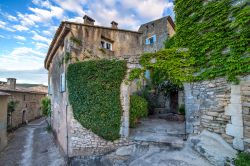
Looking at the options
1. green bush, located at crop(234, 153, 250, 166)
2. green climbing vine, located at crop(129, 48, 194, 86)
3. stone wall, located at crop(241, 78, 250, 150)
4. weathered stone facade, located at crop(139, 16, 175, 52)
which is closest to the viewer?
green bush, located at crop(234, 153, 250, 166)

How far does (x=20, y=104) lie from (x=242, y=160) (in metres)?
21.7

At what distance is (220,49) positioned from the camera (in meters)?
5.29

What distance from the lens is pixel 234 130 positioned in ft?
15.3

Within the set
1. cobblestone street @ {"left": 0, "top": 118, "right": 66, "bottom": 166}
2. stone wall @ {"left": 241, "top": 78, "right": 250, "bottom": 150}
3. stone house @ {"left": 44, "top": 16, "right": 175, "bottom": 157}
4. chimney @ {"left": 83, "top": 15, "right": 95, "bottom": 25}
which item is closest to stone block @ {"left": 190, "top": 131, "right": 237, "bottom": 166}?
stone wall @ {"left": 241, "top": 78, "right": 250, "bottom": 150}

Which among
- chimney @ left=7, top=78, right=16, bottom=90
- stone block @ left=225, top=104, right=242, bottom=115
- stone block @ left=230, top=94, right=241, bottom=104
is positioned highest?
chimney @ left=7, top=78, right=16, bottom=90

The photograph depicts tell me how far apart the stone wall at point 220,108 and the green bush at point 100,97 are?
9.59 ft

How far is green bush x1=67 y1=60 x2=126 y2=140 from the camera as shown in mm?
6461

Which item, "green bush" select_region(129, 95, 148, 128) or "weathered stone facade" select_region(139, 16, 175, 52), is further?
"weathered stone facade" select_region(139, 16, 175, 52)

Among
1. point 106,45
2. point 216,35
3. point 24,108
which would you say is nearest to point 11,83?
point 24,108

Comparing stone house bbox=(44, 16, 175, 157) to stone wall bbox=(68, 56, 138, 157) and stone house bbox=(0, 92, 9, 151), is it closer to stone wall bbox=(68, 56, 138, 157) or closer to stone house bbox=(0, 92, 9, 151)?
stone wall bbox=(68, 56, 138, 157)

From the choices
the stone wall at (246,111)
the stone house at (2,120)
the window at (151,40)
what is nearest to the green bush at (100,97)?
the stone wall at (246,111)

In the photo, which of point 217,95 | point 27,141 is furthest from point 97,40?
point 27,141

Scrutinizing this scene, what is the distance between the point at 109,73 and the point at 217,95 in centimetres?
419

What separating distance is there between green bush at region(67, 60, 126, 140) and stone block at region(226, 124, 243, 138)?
3.87 m
